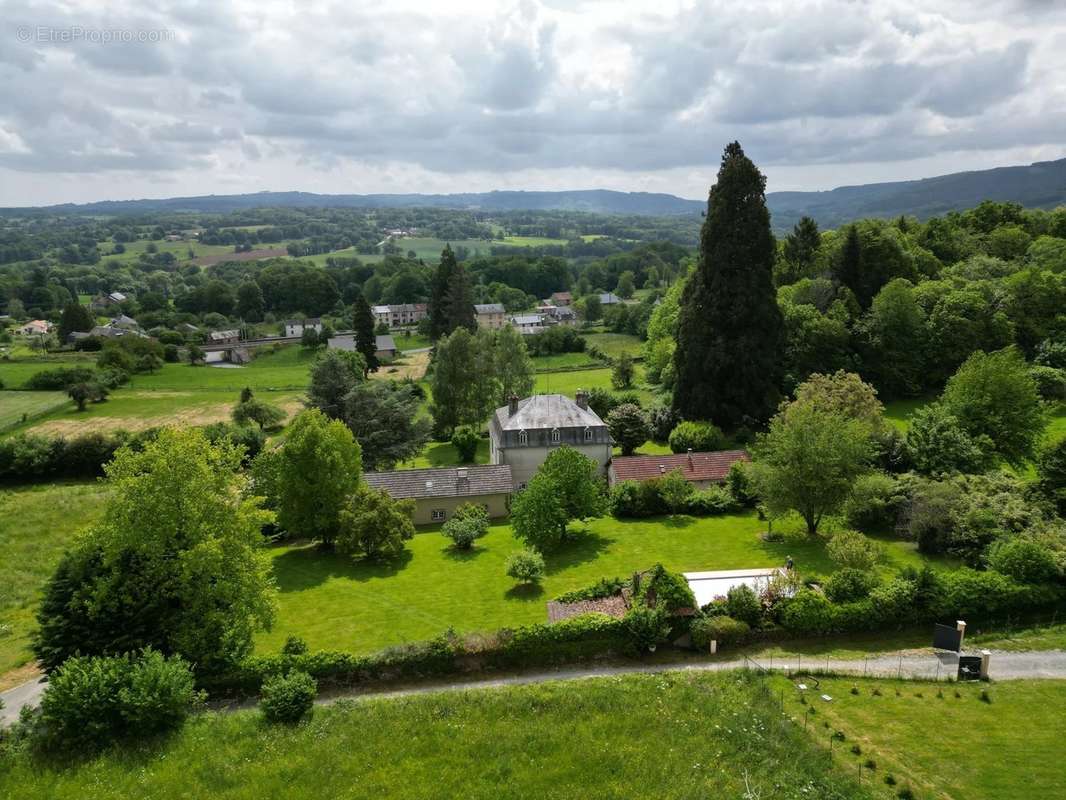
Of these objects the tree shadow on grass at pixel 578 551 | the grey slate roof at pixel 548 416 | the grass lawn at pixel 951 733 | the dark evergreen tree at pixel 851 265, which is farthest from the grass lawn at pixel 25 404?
the dark evergreen tree at pixel 851 265

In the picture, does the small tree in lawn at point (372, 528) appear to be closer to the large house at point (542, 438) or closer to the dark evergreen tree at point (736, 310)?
the large house at point (542, 438)

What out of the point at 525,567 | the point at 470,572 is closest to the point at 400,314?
the point at 470,572

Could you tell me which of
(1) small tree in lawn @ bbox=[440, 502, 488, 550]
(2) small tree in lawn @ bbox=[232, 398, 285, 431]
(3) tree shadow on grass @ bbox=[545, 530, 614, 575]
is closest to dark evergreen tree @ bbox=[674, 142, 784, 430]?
(3) tree shadow on grass @ bbox=[545, 530, 614, 575]

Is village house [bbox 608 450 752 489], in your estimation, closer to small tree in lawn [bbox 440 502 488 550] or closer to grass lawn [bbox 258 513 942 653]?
grass lawn [bbox 258 513 942 653]

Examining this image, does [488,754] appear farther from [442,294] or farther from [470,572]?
[442,294]

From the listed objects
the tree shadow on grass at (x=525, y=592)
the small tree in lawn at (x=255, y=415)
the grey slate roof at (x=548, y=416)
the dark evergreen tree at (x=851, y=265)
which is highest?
the dark evergreen tree at (x=851, y=265)

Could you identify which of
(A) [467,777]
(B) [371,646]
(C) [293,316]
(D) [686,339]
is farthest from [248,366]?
(A) [467,777]

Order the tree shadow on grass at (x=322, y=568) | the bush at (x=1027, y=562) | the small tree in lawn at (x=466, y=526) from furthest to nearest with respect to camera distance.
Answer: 1. the small tree in lawn at (x=466, y=526)
2. the tree shadow on grass at (x=322, y=568)
3. the bush at (x=1027, y=562)
